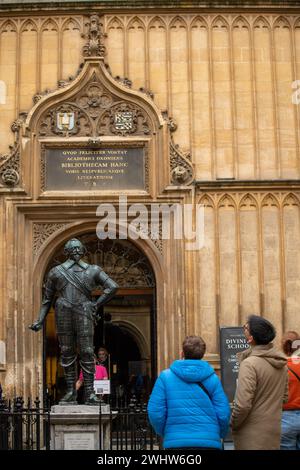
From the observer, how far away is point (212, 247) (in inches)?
549

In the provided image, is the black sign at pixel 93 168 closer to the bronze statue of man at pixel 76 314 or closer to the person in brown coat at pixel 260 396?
the bronze statue of man at pixel 76 314

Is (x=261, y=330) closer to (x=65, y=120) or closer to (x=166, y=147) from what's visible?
(x=166, y=147)

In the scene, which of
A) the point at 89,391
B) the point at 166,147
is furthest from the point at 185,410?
the point at 166,147

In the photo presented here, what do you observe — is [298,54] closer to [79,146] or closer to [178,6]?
[178,6]

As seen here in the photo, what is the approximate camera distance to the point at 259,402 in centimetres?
581

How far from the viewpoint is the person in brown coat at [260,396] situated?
5.75 metres

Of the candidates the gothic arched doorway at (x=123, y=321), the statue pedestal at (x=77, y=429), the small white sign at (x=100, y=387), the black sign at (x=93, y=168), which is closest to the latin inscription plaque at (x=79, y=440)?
the statue pedestal at (x=77, y=429)

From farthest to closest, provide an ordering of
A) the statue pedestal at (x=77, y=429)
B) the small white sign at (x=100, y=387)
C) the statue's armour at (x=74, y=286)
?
the small white sign at (x=100, y=387) → the statue's armour at (x=74, y=286) → the statue pedestal at (x=77, y=429)

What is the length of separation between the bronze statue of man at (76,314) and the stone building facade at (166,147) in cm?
447

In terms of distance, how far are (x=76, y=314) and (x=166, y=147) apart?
587cm

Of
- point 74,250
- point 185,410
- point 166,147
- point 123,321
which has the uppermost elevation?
point 166,147

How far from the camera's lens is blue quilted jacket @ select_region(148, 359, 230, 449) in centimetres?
566

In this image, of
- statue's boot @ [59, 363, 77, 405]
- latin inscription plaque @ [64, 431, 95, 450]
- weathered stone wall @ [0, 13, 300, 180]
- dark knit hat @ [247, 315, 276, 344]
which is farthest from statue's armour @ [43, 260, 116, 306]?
weathered stone wall @ [0, 13, 300, 180]
